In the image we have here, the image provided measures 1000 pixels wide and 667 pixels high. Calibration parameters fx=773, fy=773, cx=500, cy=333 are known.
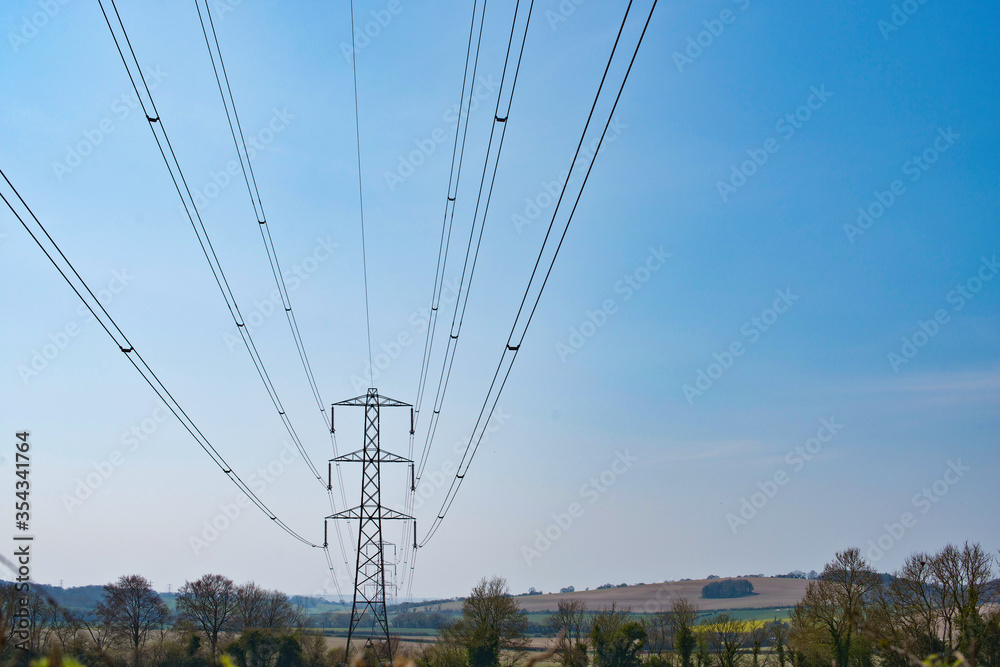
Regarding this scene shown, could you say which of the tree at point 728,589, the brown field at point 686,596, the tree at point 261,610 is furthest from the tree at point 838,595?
the tree at point 728,589

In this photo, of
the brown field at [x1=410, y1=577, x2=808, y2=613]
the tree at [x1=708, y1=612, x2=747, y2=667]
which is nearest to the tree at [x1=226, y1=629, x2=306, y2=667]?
the tree at [x1=708, y1=612, x2=747, y2=667]

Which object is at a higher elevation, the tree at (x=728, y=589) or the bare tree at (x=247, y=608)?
the bare tree at (x=247, y=608)

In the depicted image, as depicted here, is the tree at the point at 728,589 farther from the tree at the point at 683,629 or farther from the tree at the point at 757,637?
the tree at the point at 683,629

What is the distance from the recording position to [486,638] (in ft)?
197

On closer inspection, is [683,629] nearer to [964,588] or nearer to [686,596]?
[964,588]

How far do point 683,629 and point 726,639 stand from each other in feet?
13.2

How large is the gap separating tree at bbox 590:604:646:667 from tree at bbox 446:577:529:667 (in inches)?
235

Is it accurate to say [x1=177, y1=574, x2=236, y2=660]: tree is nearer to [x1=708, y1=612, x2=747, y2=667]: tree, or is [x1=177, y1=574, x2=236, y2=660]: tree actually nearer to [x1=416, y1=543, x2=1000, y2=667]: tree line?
[x1=416, y1=543, x2=1000, y2=667]: tree line

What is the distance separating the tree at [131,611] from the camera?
70.0m

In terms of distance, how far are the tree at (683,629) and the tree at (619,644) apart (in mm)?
3539

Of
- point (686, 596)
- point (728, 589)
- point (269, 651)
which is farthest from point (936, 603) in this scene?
point (728, 589)

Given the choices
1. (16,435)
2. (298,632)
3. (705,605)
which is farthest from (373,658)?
(705,605)

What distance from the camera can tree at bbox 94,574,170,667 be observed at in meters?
70.0

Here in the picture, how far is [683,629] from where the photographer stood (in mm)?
63438
